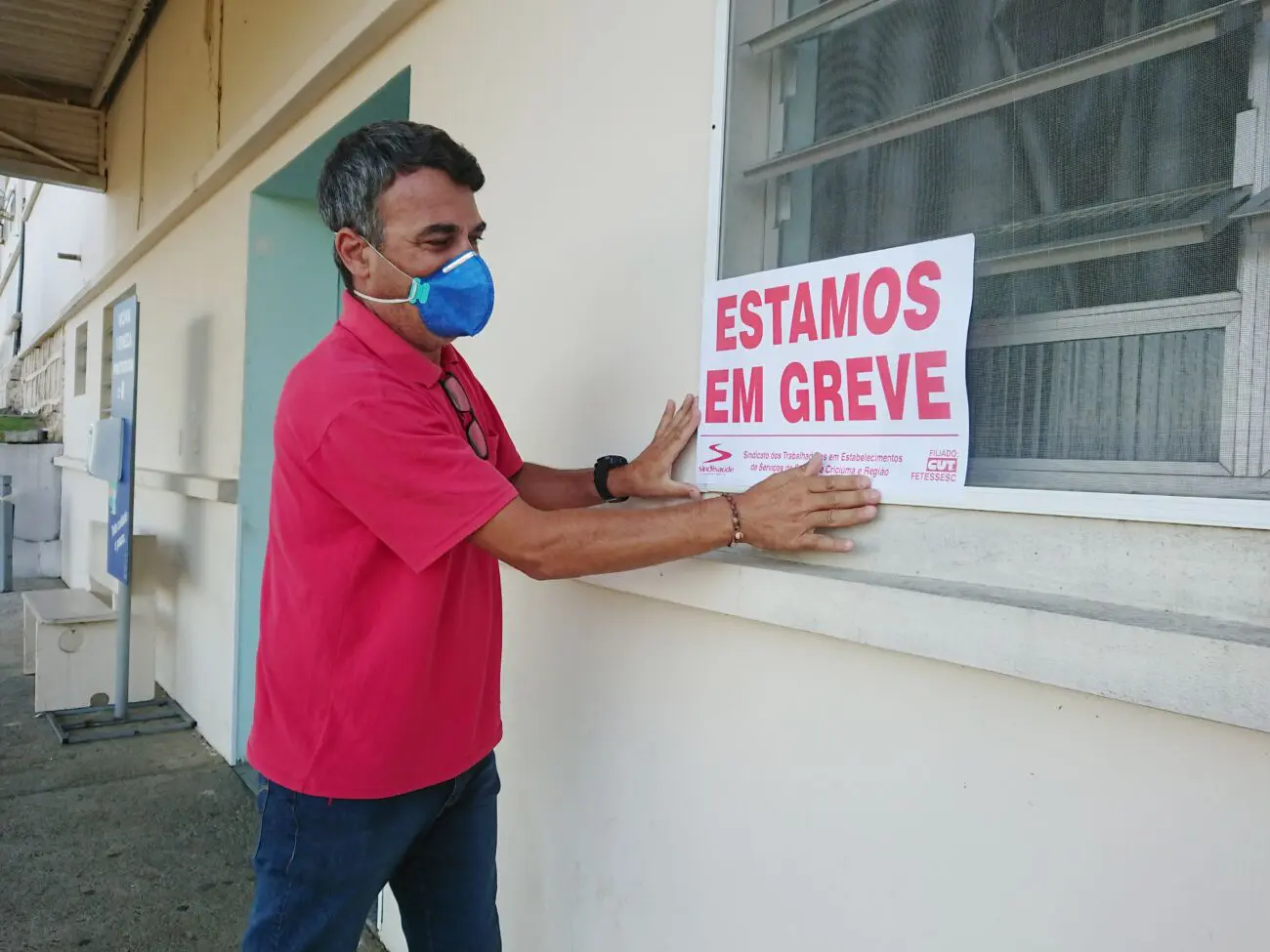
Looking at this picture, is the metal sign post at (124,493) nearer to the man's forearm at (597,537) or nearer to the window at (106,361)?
the window at (106,361)

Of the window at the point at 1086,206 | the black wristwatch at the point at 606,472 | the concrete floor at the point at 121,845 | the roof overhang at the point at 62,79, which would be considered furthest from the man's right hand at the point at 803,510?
the roof overhang at the point at 62,79

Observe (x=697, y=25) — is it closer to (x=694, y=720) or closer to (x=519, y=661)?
(x=694, y=720)

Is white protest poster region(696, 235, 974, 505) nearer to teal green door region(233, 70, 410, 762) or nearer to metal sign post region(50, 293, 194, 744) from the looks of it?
teal green door region(233, 70, 410, 762)

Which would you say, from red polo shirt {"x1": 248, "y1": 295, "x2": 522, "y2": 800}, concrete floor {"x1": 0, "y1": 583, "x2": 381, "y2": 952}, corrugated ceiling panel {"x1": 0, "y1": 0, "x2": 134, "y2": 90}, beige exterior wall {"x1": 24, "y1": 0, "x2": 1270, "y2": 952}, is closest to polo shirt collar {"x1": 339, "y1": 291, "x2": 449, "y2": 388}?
red polo shirt {"x1": 248, "y1": 295, "x2": 522, "y2": 800}

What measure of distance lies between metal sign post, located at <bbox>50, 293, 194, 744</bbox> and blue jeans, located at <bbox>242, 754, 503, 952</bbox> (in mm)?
3850

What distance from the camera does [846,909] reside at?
4.47ft

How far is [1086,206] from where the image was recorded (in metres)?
1.14

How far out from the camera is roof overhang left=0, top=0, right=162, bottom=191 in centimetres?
653

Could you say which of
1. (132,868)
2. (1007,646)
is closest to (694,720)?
(1007,646)

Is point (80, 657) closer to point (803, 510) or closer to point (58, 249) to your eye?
point (803, 510)

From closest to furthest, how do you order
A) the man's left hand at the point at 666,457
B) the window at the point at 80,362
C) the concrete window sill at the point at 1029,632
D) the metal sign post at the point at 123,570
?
the concrete window sill at the point at 1029,632, the man's left hand at the point at 666,457, the metal sign post at the point at 123,570, the window at the point at 80,362

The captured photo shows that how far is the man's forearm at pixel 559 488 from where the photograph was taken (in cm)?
179

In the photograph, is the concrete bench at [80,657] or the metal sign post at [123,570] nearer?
the metal sign post at [123,570]

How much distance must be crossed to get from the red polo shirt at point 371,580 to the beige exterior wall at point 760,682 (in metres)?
0.39
